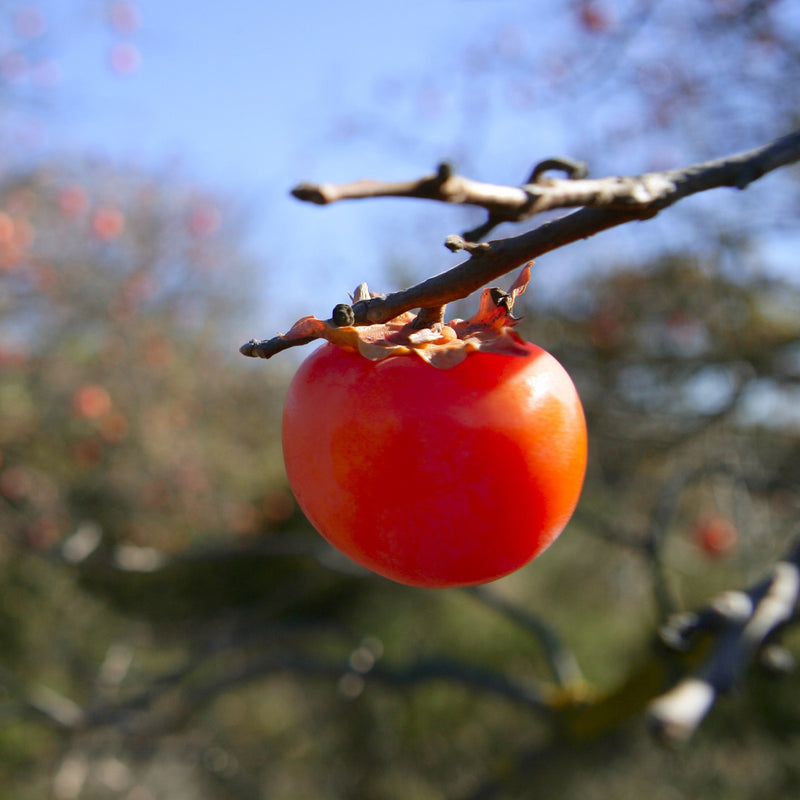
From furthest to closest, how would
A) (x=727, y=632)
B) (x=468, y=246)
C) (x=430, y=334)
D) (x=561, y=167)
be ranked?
(x=727, y=632) < (x=430, y=334) < (x=561, y=167) < (x=468, y=246)

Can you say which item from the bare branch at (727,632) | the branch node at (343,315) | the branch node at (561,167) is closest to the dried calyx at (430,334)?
the branch node at (343,315)

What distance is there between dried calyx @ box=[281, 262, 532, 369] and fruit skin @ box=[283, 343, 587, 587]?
0.01 m

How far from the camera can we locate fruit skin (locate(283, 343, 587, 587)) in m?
0.65

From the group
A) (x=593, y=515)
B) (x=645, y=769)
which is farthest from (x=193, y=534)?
(x=593, y=515)

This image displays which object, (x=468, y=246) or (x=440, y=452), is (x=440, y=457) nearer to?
(x=440, y=452)

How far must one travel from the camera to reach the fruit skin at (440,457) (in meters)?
0.65

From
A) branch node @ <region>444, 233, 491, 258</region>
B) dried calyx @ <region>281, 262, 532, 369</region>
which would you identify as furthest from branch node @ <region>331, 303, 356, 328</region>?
branch node @ <region>444, 233, 491, 258</region>

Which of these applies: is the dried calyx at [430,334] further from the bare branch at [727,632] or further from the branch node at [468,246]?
the bare branch at [727,632]

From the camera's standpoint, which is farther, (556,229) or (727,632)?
(727,632)

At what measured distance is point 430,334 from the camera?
0.71m

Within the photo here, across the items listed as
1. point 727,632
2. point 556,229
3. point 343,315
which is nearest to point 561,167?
point 556,229

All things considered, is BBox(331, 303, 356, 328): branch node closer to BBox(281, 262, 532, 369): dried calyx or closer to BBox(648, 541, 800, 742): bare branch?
BBox(281, 262, 532, 369): dried calyx

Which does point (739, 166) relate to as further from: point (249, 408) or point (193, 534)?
point (249, 408)

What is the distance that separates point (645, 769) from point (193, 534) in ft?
12.9
